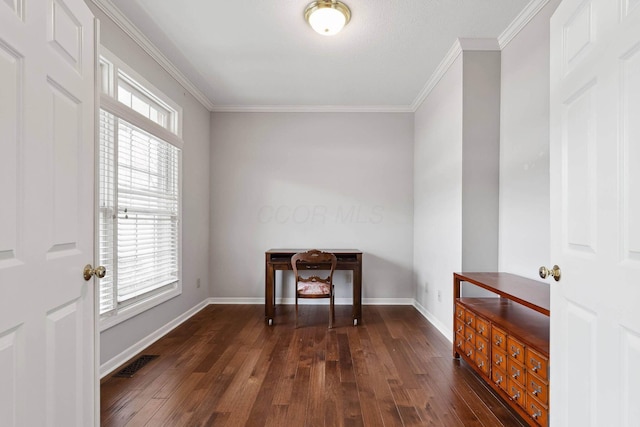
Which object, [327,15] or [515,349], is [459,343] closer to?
[515,349]

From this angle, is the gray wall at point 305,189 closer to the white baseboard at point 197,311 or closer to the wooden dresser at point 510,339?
the white baseboard at point 197,311

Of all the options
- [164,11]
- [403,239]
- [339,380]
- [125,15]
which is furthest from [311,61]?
[339,380]

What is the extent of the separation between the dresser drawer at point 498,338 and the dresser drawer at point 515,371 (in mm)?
85

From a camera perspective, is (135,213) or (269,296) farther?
(269,296)

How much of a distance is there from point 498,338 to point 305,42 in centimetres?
273

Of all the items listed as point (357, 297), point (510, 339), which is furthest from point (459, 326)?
point (357, 297)

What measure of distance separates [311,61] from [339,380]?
2.85 m

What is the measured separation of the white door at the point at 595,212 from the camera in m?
0.98

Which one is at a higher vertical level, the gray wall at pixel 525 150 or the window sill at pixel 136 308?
the gray wall at pixel 525 150

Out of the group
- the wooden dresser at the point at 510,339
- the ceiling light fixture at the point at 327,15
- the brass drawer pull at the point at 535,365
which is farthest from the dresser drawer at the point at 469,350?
the ceiling light fixture at the point at 327,15

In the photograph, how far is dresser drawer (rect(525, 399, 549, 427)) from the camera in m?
1.53

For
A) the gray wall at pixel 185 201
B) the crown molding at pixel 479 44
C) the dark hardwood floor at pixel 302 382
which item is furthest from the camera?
the crown molding at pixel 479 44

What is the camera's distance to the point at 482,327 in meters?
2.15

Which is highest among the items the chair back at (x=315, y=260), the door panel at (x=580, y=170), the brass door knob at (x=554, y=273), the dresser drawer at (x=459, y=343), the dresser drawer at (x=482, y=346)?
the door panel at (x=580, y=170)
